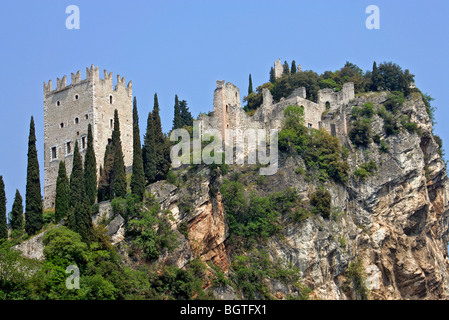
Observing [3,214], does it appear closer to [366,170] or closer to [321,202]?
[321,202]

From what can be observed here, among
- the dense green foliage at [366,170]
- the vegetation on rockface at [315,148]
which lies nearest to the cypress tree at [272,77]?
the vegetation on rockface at [315,148]

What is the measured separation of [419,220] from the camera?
60.1m

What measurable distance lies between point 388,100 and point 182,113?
1820 centimetres

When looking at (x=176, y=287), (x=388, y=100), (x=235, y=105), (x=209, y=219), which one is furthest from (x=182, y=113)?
(x=176, y=287)

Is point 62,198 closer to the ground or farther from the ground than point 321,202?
farther from the ground

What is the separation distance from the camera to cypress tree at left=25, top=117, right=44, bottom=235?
5256 cm

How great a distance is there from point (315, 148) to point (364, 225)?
6.31 metres

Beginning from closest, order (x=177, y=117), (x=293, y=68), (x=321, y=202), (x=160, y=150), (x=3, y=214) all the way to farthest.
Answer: (x=3, y=214) → (x=321, y=202) → (x=160, y=150) → (x=177, y=117) → (x=293, y=68)

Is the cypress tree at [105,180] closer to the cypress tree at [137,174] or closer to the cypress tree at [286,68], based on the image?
the cypress tree at [137,174]

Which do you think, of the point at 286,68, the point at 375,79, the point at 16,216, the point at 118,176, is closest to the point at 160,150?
the point at 118,176

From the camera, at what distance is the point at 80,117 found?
63031 millimetres

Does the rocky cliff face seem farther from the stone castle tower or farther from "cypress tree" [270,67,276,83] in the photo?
"cypress tree" [270,67,276,83]

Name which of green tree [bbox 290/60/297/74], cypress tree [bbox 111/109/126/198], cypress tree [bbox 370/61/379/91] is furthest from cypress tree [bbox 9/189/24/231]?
green tree [bbox 290/60/297/74]

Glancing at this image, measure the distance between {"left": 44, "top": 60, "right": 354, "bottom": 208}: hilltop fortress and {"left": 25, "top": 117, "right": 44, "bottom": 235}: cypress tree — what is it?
675cm
